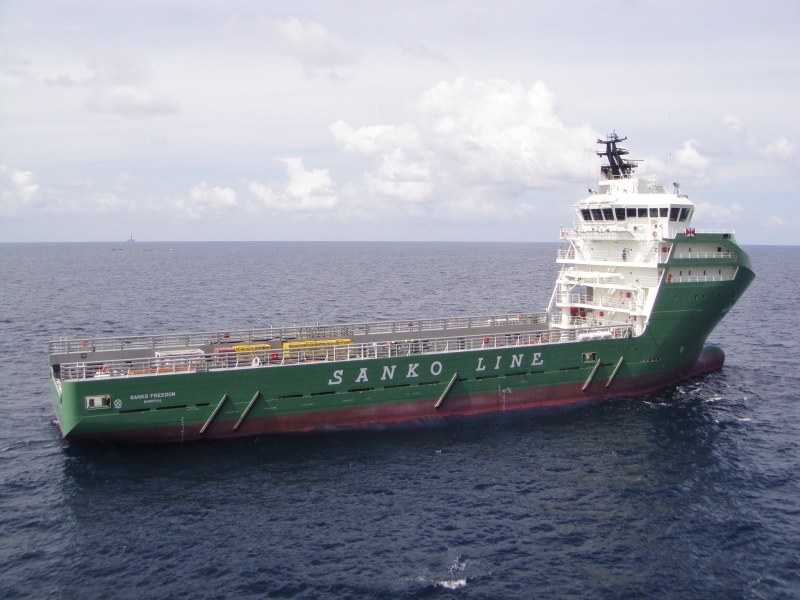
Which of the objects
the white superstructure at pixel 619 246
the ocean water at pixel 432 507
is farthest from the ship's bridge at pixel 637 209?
the ocean water at pixel 432 507

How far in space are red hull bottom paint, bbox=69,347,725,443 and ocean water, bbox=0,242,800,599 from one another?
77cm

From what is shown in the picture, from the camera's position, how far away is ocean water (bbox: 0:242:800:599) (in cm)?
2080

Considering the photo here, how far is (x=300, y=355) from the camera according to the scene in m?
36.0

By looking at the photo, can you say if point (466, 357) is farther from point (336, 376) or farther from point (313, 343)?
point (313, 343)

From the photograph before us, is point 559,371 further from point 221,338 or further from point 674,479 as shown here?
point 221,338

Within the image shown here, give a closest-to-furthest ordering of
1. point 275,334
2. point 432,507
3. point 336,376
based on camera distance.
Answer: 1. point 432,507
2. point 336,376
3. point 275,334

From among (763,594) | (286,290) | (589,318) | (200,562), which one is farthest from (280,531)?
(286,290)

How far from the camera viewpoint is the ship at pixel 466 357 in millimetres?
31516

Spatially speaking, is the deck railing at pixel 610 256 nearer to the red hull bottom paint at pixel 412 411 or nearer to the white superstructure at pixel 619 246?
the white superstructure at pixel 619 246

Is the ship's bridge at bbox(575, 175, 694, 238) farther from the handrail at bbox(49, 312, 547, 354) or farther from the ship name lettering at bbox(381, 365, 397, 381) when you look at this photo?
the ship name lettering at bbox(381, 365, 397, 381)

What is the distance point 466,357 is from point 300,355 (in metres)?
9.48

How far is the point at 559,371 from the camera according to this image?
39344 mm

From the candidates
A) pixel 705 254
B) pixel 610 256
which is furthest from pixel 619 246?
pixel 705 254

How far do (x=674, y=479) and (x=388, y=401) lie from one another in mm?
14893
